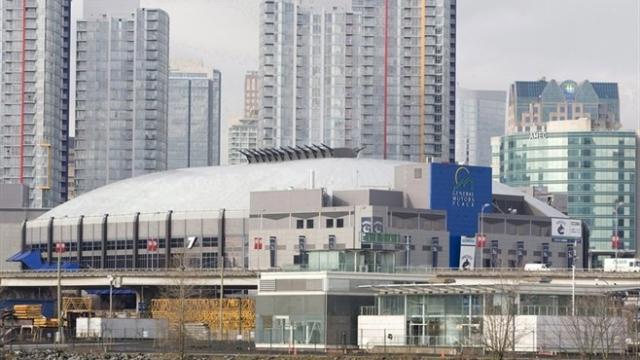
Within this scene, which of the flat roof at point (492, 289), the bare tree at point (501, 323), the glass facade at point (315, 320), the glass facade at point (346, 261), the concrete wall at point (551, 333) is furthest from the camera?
the glass facade at point (346, 261)

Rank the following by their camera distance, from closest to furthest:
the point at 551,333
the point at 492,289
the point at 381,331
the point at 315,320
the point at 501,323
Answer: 1. the point at 501,323
2. the point at 551,333
3. the point at 492,289
4. the point at 381,331
5. the point at 315,320

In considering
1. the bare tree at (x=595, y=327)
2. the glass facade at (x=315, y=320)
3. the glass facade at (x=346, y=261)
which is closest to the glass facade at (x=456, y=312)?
the bare tree at (x=595, y=327)

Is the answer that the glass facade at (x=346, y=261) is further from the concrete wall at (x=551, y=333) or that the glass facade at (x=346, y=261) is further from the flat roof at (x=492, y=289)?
the concrete wall at (x=551, y=333)

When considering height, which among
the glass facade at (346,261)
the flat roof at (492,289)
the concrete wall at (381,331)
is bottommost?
the concrete wall at (381,331)

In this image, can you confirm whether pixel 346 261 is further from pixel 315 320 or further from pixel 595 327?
pixel 595 327

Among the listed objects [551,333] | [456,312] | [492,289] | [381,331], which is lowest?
[381,331]

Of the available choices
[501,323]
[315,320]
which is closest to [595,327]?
[501,323]

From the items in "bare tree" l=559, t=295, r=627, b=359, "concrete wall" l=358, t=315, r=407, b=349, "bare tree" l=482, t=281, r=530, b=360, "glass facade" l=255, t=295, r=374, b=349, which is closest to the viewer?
"bare tree" l=482, t=281, r=530, b=360

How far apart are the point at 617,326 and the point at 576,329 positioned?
13.4 ft

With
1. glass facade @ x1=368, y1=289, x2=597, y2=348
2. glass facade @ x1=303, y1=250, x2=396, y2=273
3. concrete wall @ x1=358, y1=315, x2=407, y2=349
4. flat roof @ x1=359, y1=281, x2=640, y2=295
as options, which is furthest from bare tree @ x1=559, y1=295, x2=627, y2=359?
glass facade @ x1=303, y1=250, x2=396, y2=273

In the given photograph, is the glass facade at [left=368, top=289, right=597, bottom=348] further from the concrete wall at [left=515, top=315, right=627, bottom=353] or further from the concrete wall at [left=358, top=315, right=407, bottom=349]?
the concrete wall at [left=515, top=315, right=627, bottom=353]

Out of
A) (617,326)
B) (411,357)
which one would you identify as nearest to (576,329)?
(617,326)

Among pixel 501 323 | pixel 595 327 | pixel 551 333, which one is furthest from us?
pixel 551 333

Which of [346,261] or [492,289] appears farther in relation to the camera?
[346,261]
